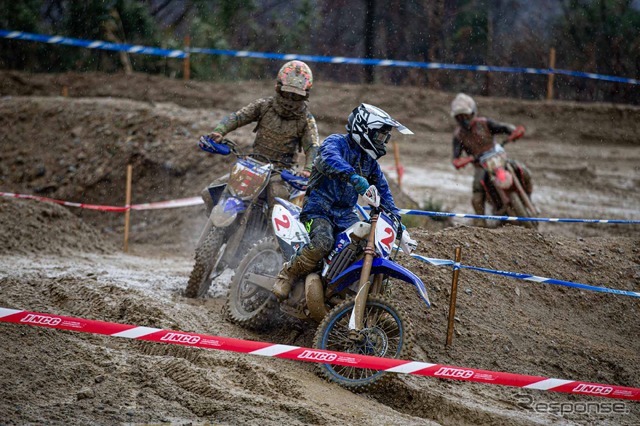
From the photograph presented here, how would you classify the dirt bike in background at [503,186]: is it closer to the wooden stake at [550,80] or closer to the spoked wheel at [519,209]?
the spoked wheel at [519,209]

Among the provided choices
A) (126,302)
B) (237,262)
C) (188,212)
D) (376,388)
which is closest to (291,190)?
(237,262)

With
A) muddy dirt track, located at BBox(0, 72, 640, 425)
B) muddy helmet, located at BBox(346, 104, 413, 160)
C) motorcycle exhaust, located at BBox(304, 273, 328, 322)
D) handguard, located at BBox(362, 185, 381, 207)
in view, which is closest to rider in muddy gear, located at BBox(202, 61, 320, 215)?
muddy dirt track, located at BBox(0, 72, 640, 425)

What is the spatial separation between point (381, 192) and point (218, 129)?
8.74 ft

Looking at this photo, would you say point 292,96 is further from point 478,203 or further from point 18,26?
point 18,26

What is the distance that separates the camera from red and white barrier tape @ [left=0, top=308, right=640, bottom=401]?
4.63 m

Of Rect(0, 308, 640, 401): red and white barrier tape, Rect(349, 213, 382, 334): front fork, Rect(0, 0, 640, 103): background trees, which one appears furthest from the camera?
Rect(0, 0, 640, 103): background trees

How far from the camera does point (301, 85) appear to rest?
7.97 meters

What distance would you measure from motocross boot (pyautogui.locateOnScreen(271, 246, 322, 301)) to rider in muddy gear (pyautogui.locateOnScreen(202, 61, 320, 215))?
1.94 m

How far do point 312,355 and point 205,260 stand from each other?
3.06m

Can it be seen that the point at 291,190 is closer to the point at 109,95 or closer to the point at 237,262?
the point at 237,262

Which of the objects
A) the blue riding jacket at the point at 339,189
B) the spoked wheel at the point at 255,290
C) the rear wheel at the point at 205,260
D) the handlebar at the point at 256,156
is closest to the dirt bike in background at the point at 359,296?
the blue riding jacket at the point at 339,189

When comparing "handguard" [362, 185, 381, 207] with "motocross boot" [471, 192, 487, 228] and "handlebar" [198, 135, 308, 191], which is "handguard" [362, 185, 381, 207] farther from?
"motocross boot" [471, 192, 487, 228]

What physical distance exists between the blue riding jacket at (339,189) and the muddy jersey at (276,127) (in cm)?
210

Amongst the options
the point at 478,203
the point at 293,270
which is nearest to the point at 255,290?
the point at 293,270
